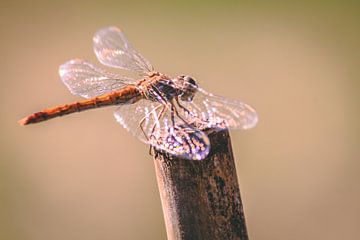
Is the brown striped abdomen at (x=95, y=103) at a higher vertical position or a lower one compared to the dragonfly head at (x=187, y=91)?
higher

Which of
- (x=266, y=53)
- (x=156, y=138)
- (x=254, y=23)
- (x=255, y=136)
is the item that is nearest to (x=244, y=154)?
(x=255, y=136)

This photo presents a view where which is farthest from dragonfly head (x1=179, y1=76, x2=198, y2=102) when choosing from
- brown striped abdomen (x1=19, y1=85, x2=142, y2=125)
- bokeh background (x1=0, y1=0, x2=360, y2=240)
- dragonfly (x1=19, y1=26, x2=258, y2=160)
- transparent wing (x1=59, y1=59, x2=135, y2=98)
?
bokeh background (x1=0, y1=0, x2=360, y2=240)

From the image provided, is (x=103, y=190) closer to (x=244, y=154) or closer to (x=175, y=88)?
(x=244, y=154)

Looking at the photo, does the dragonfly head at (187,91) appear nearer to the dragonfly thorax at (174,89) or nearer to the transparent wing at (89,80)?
the dragonfly thorax at (174,89)

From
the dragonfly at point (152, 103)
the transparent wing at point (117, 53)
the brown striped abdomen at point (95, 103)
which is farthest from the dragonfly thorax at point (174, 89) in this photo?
the transparent wing at point (117, 53)

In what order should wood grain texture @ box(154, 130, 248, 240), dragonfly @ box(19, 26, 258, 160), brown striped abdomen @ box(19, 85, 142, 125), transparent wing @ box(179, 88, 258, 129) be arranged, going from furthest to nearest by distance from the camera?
brown striped abdomen @ box(19, 85, 142, 125)
transparent wing @ box(179, 88, 258, 129)
dragonfly @ box(19, 26, 258, 160)
wood grain texture @ box(154, 130, 248, 240)

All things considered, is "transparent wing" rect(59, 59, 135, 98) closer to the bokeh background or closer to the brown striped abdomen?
the brown striped abdomen

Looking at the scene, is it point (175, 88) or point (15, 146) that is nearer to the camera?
point (175, 88)
